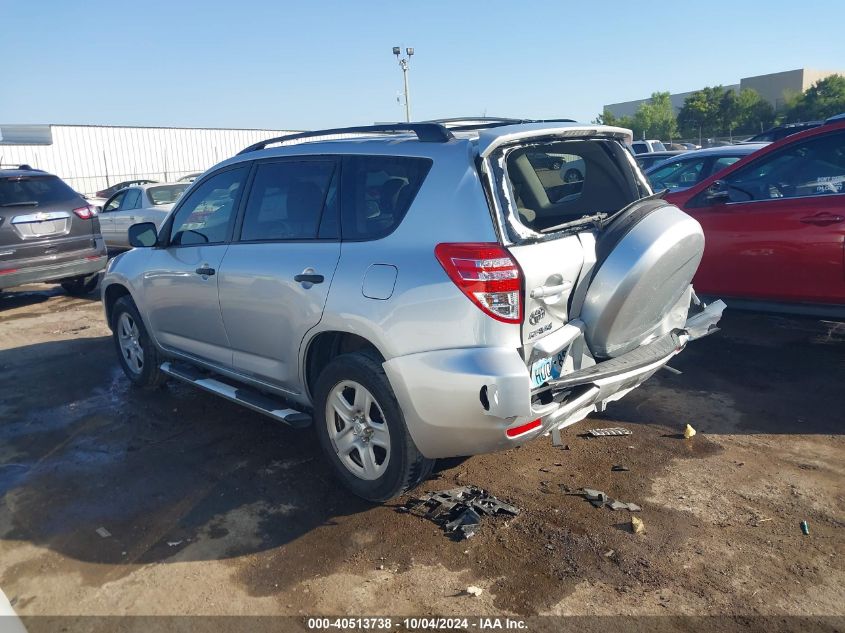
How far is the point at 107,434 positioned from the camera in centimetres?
507

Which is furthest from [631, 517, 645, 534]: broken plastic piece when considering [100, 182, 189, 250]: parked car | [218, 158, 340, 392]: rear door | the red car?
[100, 182, 189, 250]: parked car

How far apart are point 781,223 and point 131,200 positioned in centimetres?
1213

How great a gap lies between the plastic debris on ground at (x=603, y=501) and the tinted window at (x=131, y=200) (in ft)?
39.9

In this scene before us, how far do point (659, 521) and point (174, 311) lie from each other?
364cm

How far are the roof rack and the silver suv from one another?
26 millimetres

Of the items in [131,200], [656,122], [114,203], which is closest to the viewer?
[131,200]

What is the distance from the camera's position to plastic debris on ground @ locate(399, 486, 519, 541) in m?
3.59

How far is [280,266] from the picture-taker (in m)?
4.16

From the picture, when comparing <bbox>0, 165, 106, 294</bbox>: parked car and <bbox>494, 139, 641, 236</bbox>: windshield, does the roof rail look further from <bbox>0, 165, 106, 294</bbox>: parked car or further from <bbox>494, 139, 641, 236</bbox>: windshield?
<bbox>0, 165, 106, 294</bbox>: parked car

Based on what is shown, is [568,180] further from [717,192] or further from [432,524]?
[717,192]

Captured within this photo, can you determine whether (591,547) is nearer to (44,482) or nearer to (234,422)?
(234,422)

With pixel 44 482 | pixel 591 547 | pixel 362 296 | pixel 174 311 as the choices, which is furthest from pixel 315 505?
pixel 174 311

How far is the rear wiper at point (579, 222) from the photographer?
3.57 metres

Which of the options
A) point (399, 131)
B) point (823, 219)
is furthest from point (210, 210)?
point (823, 219)
